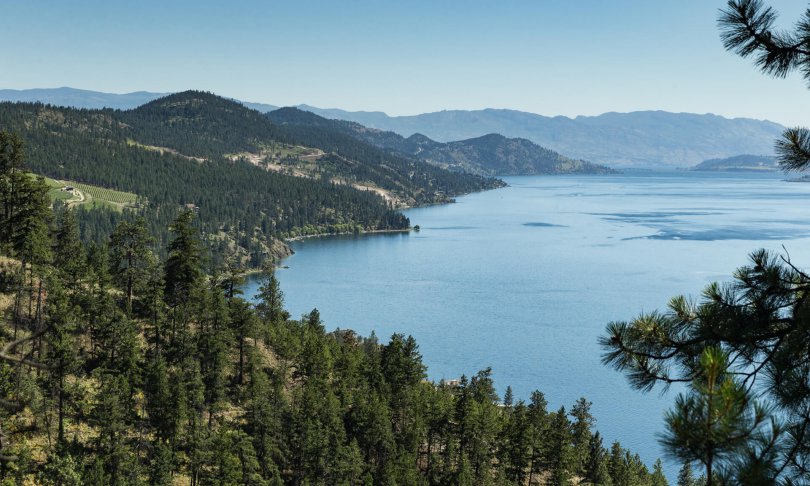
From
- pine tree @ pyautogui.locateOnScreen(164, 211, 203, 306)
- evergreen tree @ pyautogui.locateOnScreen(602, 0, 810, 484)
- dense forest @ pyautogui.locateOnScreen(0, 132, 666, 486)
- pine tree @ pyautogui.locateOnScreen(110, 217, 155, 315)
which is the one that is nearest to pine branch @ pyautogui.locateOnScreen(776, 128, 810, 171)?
evergreen tree @ pyautogui.locateOnScreen(602, 0, 810, 484)

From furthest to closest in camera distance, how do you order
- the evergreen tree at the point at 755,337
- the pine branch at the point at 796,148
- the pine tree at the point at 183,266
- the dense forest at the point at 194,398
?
the pine tree at the point at 183,266
the dense forest at the point at 194,398
the pine branch at the point at 796,148
the evergreen tree at the point at 755,337

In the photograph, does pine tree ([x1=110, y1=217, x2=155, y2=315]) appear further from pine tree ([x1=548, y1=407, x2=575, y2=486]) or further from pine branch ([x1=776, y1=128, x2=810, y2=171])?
pine branch ([x1=776, y1=128, x2=810, y2=171])

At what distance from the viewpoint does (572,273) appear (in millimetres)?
196500

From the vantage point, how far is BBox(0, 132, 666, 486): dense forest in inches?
1893

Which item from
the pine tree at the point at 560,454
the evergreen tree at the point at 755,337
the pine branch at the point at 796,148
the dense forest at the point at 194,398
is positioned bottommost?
the pine tree at the point at 560,454

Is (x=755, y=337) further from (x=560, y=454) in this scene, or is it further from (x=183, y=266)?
(x=183, y=266)

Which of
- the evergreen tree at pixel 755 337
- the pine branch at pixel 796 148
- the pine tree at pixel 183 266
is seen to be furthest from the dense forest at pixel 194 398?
the pine branch at pixel 796 148

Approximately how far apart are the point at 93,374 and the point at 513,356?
88.3m

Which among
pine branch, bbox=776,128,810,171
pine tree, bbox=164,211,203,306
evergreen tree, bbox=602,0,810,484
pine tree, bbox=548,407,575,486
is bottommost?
pine tree, bbox=548,407,575,486

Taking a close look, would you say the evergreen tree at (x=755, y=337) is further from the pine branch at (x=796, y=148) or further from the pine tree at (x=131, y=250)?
the pine tree at (x=131, y=250)

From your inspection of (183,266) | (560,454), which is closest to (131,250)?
(183,266)

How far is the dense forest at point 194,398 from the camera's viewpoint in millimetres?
48094

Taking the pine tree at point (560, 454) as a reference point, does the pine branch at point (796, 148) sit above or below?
above

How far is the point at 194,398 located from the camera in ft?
177
